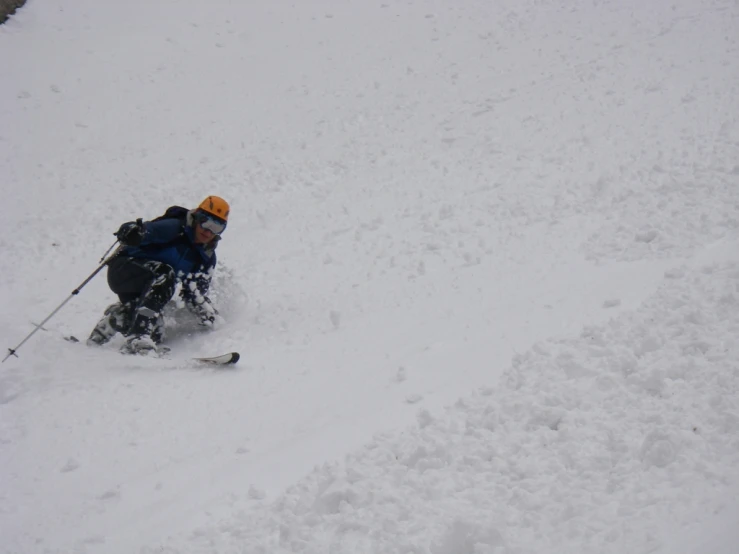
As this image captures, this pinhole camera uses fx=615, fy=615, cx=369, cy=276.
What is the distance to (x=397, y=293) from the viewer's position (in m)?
7.82

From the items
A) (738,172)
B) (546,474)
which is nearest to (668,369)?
(546,474)

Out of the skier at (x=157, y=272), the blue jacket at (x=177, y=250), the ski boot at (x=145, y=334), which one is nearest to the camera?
the ski boot at (x=145, y=334)

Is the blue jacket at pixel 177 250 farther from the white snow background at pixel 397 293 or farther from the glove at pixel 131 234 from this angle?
the white snow background at pixel 397 293

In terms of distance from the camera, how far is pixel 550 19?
17.3 meters

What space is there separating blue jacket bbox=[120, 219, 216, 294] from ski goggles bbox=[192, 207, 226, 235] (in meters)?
0.21

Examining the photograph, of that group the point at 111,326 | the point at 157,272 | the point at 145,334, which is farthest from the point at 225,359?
the point at 111,326

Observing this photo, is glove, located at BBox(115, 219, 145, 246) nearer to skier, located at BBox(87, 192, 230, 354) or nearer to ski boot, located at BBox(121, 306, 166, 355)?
skier, located at BBox(87, 192, 230, 354)

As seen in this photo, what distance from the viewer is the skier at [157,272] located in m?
7.21

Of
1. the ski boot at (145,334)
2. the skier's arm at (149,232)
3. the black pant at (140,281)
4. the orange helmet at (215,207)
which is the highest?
the orange helmet at (215,207)

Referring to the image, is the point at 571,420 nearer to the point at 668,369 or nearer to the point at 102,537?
the point at 668,369

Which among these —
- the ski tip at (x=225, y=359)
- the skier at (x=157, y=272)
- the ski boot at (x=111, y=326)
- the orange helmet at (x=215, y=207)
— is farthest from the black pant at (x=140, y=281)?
the ski tip at (x=225, y=359)

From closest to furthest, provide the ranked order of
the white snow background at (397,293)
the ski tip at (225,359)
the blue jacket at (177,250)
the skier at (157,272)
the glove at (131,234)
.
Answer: the white snow background at (397,293)
the ski tip at (225,359)
the glove at (131,234)
the skier at (157,272)
the blue jacket at (177,250)

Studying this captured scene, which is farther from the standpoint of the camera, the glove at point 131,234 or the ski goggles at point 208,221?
the ski goggles at point 208,221

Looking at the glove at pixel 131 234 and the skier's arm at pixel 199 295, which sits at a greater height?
the glove at pixel 131 234
